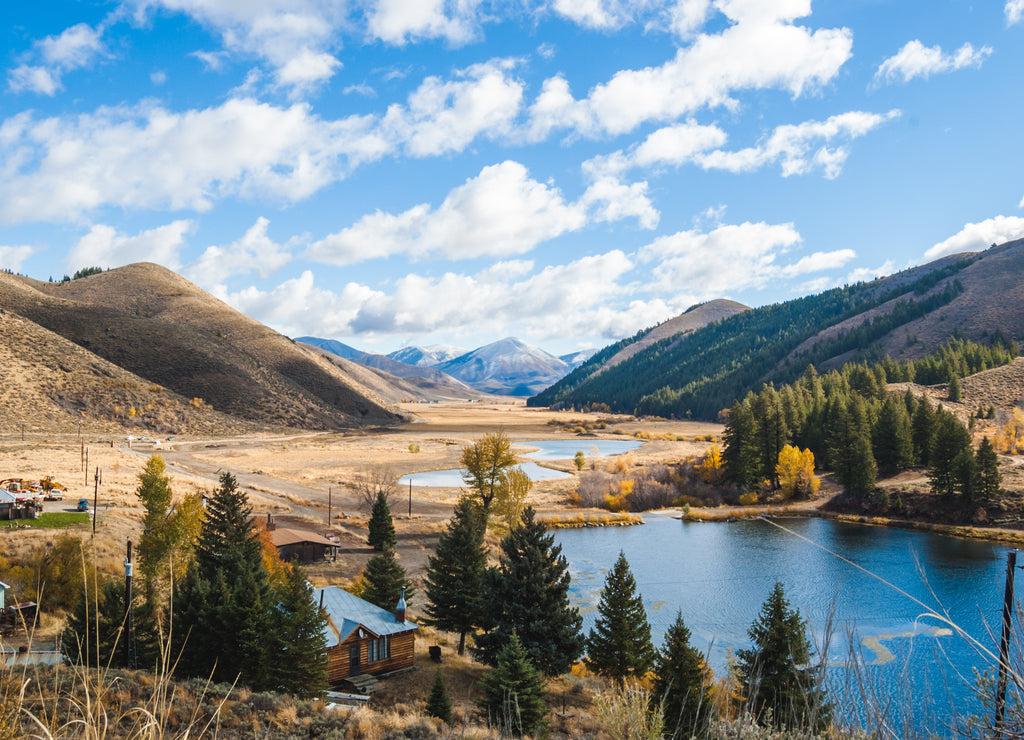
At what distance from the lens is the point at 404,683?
23.6m

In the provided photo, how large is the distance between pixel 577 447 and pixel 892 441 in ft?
185

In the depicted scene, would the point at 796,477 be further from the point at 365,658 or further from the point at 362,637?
the point at 362,637

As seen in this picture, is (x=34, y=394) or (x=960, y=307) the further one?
(x=960, y=307)

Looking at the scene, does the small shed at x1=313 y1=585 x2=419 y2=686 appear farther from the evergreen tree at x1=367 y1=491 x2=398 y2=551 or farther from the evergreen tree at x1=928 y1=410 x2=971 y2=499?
the evergreen tree at x1=928 y1=410 x2=971 y2=499

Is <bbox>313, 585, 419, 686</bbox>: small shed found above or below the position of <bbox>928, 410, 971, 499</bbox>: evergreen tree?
below

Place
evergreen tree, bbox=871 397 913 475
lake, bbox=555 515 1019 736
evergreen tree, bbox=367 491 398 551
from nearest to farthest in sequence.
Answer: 1. lake, bbox=555 515 1019 736
2. evergreen tree, bbox=367 491 398 551
3. evergreen tree, bbox=871 397 913 475

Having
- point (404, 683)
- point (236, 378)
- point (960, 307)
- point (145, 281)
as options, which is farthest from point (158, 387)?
point (960, 307)

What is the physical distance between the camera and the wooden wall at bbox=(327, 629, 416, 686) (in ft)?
75.6

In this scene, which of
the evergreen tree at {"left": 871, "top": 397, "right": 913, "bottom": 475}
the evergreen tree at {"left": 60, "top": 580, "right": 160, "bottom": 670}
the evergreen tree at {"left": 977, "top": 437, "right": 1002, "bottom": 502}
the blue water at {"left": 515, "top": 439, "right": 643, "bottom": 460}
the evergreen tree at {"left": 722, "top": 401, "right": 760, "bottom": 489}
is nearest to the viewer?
the evergreen tree at {"left": 60, "top": 580, "right": 160, "bottom": 670}

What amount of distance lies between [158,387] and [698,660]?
111 m

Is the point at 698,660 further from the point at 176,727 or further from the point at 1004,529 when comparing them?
the point at 1004,529

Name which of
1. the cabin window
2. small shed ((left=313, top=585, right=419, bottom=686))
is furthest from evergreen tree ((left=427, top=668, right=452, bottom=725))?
the cabin window

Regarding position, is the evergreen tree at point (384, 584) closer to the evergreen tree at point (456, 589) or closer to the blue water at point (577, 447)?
the evergreen tree at point (456, 589)

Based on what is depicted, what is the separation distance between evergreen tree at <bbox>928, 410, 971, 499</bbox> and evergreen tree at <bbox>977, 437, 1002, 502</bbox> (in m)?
1.95
